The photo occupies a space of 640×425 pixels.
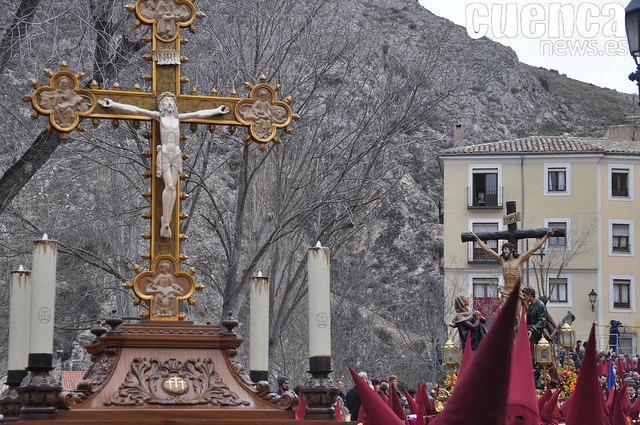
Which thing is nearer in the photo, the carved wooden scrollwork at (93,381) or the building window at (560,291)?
the carved wooden scrollwork at (93,381)

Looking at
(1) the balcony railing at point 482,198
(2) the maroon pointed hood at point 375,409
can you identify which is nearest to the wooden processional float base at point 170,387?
(2) the maroon pointed hood at point 375,409

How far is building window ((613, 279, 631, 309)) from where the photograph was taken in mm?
54469

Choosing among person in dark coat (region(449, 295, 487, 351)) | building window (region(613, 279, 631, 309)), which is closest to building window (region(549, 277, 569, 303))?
building window (region(613, 279, 631, 309))

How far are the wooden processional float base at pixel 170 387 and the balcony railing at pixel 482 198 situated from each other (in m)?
48.4

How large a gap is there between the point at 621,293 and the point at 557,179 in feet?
20.6

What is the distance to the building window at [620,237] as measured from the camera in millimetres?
55031

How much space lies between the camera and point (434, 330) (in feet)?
152

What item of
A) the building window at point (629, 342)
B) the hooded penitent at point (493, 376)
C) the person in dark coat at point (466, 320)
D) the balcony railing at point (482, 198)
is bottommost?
the building window at point (629, 342)

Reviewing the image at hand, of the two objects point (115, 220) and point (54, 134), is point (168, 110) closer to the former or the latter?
point (54, 134)

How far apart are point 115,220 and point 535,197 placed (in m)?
39.0

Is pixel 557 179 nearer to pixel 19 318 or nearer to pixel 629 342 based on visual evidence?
pixel 629 342

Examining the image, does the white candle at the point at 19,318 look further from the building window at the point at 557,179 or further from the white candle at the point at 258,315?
the building window at the point at 557,179

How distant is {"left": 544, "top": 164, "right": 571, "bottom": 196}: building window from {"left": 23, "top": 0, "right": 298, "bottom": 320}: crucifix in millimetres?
47518

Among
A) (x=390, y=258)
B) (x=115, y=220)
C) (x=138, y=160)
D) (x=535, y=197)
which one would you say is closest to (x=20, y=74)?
(x=138, y=160)
